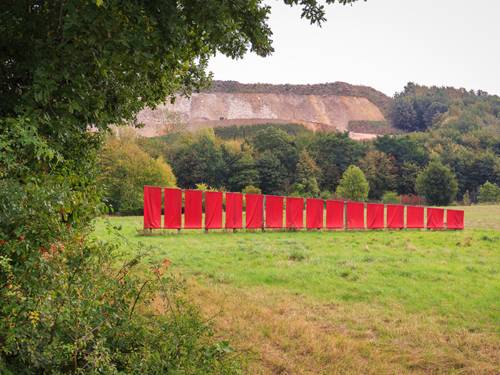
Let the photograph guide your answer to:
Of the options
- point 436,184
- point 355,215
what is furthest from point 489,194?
point 355,215

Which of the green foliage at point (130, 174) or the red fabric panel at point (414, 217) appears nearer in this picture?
the red fabric panel at point (414, 217)

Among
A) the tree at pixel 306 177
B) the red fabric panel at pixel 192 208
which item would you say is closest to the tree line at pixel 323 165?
the tree at pixel 306 177

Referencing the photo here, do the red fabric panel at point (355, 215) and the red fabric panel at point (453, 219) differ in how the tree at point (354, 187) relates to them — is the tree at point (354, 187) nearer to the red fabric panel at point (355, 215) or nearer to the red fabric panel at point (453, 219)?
the red fabric panel at point (453, 219)

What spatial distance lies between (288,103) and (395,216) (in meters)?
163

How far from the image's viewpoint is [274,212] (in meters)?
24.9

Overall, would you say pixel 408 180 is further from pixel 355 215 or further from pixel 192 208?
pixel 192 208

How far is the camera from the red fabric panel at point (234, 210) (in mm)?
23406

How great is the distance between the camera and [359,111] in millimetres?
185500

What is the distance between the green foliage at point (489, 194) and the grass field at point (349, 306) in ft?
222

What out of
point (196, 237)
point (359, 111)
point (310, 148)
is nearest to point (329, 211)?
point (196, 237)

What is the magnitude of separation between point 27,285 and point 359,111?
7456 inches

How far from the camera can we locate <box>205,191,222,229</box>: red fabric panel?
2278 cm

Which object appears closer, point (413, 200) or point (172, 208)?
point (172, 208)

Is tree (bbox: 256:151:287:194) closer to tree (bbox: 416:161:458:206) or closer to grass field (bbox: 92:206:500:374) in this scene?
tree (bbox: 416:161:458:206)
